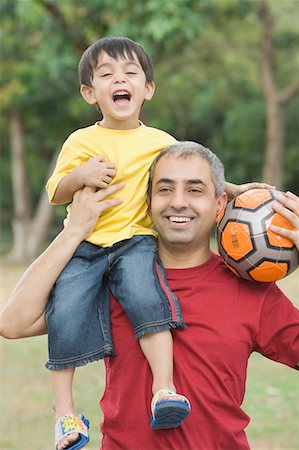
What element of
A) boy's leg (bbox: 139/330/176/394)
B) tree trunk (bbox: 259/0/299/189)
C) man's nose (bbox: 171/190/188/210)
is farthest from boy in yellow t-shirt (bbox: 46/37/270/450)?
tree trunk (bbox: 259/0/299/189)

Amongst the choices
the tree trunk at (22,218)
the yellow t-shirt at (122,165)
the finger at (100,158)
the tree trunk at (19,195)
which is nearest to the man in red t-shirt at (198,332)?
the yellow t-shirt at (122,165)

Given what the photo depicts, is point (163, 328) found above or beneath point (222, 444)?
above

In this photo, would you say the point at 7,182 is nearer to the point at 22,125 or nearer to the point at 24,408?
the point at 22,125

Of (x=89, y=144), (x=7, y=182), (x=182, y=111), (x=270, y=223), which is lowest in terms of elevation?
(x=7, y=182)

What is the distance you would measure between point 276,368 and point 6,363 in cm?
364

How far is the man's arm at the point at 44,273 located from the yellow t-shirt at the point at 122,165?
0.06 m

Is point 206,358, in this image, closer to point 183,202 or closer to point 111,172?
point 183,202

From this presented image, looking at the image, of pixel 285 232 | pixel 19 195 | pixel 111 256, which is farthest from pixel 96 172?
pixel 19 195

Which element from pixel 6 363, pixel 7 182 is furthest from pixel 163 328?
pixel 7 182

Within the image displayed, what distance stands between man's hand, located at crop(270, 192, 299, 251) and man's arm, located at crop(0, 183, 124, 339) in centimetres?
67

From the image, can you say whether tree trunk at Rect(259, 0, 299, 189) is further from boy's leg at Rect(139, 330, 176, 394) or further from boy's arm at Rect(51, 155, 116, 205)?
boy's leg at Rect(139, 330, 176, 394)

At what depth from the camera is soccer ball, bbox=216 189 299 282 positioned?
315 centimetres

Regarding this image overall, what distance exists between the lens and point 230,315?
3.18m

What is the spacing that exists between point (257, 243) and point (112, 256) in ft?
2.02
